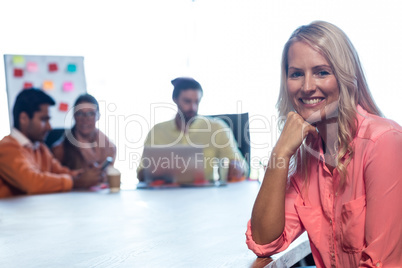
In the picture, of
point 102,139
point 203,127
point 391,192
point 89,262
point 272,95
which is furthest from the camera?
point 272,95

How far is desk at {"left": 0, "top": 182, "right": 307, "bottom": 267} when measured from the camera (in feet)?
3.36

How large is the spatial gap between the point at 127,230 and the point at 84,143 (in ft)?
6.91

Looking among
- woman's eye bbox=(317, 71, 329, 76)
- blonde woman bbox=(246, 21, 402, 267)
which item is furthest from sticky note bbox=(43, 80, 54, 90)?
woman's eye bbox=(317, 71, 329, 76)

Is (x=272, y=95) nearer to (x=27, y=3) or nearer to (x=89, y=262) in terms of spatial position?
(x=27, y=3)

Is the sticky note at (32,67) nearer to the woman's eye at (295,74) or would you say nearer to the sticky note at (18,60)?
the sticky note at (18,60)

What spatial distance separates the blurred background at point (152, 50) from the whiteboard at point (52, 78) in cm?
8

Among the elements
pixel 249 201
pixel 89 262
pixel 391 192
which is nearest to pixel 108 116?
pixel 249 201

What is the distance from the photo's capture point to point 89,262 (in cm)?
100

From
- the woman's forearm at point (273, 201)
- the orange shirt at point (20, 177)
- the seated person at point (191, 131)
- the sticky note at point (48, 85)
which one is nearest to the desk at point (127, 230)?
the woman's forearm at point (273, 201)

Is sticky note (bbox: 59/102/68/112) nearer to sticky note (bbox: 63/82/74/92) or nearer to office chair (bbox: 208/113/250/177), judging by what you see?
sticky note (bbox: 63/82/74/92)

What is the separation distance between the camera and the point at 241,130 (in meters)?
3.36

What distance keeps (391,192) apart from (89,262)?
2.24ft

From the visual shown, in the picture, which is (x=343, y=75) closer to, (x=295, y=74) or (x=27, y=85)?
(x=295, y=74)

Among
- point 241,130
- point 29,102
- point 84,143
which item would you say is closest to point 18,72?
point 84,143
